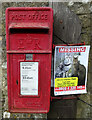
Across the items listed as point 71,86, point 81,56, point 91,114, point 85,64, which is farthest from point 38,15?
point 91,114

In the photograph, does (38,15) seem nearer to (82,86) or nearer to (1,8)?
(1,8)

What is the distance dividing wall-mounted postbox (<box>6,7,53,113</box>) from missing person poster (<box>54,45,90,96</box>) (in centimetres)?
32

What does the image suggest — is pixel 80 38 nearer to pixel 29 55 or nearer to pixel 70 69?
pixel 70 69

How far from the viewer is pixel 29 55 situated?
1184 mm

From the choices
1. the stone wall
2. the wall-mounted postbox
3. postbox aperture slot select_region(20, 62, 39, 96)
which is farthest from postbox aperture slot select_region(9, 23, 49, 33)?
the stone wall

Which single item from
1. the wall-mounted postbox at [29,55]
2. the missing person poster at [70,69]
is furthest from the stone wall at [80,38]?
the wall-mounted postbox at [29,55]

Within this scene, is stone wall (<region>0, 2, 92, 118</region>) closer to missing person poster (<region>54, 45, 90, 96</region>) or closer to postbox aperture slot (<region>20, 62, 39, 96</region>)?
missing person poster (<region>54, 45, 90, 96</region>)

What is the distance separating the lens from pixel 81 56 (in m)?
1.51

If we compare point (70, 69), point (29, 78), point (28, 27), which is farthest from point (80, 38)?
point (29, 78)

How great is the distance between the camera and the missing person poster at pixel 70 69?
148 cm

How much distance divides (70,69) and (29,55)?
2.20 feet

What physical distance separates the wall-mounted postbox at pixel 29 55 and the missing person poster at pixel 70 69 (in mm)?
323

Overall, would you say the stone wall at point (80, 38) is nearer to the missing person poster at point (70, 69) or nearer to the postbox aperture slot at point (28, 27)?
the missing person poster at point (70, 69)

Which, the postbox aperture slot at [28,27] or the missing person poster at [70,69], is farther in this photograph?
the missing person poster at [70,69]
